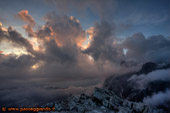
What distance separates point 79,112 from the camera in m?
151

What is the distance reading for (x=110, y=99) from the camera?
561 ft

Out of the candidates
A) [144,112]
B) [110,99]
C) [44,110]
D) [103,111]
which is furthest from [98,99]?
[44,110]

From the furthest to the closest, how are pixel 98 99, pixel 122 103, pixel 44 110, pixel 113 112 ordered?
pixel 98 99
pixel 122 103
pixel 44 110
pixel 113 112

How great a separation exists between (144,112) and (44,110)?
164244mm

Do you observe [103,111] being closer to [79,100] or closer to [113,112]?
[113,112]

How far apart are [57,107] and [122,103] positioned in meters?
120

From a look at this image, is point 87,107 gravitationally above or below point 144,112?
above

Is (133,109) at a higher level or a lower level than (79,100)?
lower

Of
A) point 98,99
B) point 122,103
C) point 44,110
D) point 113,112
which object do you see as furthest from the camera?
point 98,99

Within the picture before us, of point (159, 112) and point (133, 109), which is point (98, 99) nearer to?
point (133, 109)

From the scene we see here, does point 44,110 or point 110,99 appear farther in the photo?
point 110,99

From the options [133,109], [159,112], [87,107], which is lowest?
[159,112]

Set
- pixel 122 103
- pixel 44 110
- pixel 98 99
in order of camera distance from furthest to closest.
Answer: pixel 98 99 → pixel 122 103 → pixel 44 110

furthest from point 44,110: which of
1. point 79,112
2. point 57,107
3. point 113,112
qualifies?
point 113,112
